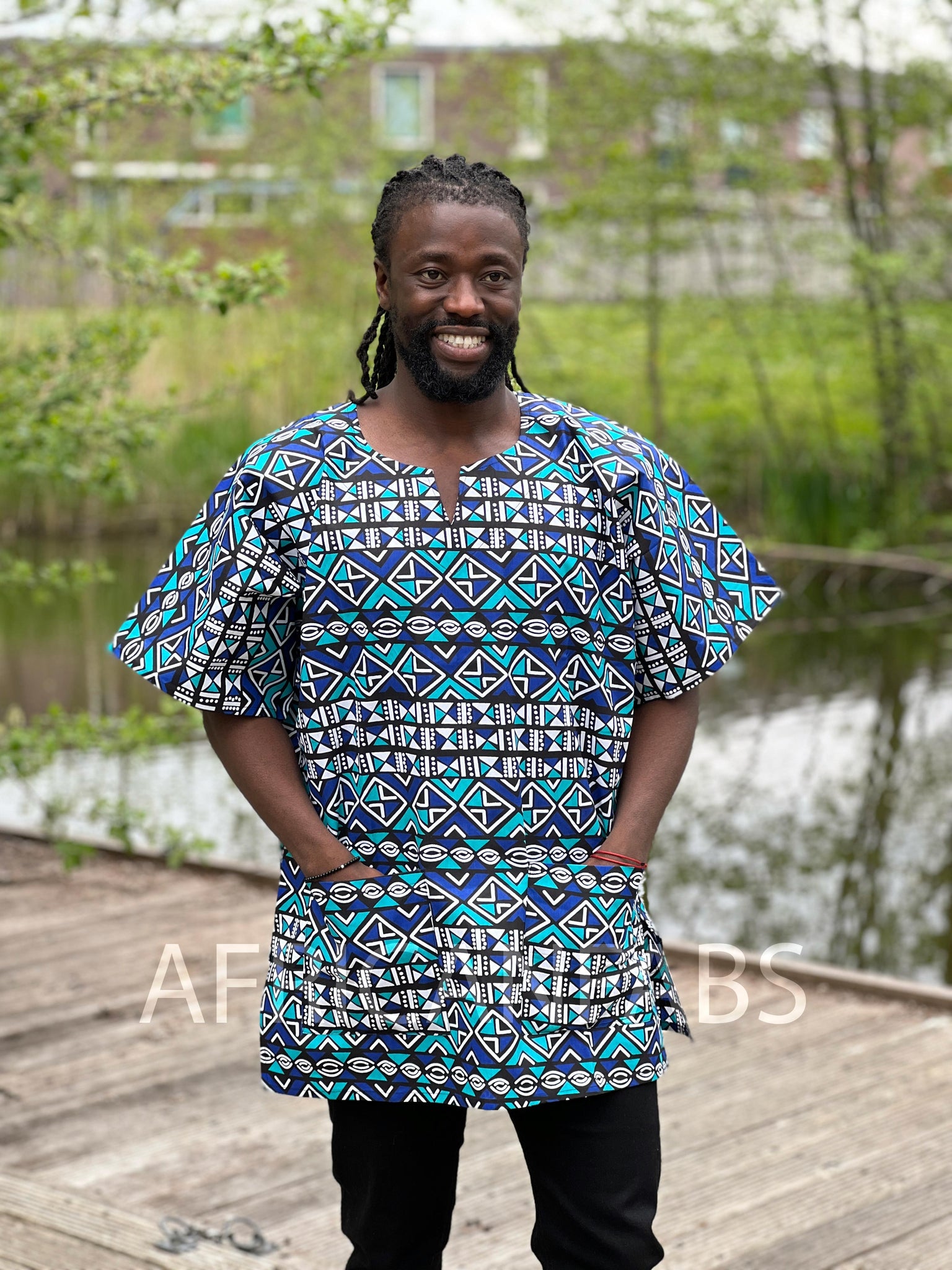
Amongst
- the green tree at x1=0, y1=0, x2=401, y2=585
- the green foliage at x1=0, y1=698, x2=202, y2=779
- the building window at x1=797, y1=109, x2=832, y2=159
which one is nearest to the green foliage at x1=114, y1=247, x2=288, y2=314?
the green tree at x1=0, y1=0, x2=401, y2=585

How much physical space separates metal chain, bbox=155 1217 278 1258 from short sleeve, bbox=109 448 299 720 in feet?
3.75

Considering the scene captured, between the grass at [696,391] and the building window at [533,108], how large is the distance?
48.3 inches

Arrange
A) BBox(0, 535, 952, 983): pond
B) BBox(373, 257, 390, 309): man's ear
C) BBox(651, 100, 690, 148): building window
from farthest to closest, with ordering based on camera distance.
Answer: BBox(651, 100, 690, 148): building window
BBox(0, 535, 952, 983): pond
BBox(373, 257, 390, 309): man's ear

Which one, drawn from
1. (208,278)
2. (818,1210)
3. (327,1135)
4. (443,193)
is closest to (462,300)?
(443,193)

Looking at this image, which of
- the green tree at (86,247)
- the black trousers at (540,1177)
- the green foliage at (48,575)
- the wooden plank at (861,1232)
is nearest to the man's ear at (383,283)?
the black trousers at (540,1177)

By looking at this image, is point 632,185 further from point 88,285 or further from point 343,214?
point 88,285

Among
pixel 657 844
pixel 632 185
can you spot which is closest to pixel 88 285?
pixel 632 185

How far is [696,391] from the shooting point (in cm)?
1353

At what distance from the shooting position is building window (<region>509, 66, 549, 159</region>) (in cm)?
1254

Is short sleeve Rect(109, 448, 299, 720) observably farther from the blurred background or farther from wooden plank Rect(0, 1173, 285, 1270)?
the blurred background

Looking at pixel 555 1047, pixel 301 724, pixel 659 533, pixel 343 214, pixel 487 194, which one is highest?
pixel 343 214

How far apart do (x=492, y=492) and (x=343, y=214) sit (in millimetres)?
11996

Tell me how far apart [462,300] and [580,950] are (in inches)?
26.4

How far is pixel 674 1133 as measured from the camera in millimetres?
3107
